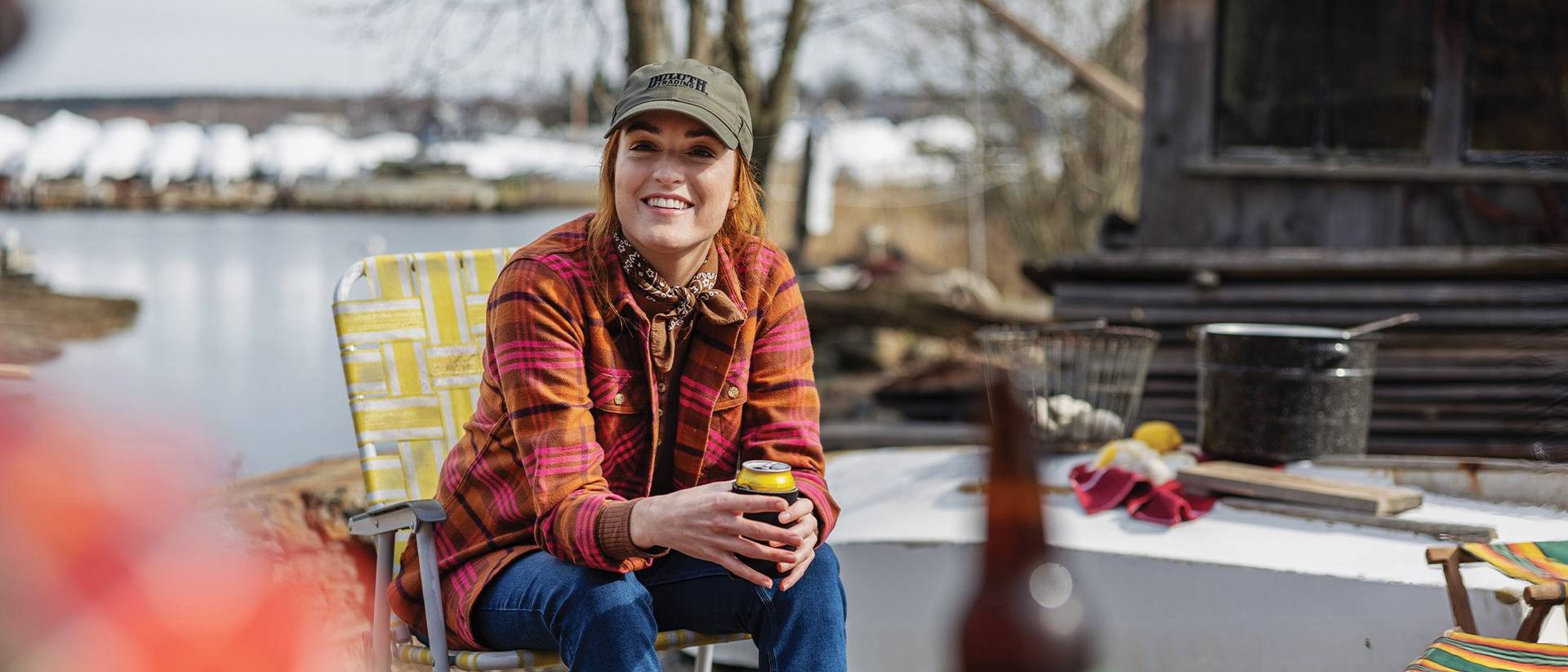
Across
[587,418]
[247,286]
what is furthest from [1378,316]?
[247,286]

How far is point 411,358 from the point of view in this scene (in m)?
2.88

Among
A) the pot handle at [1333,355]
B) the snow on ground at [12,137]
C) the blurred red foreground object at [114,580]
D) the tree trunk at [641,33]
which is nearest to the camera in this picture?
the blurred red foreground object at [114,580]

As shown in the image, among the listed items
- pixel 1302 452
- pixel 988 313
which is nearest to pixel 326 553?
pixel 1302 452

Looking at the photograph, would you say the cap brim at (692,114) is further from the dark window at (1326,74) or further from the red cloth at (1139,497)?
the dark window at (1326,74)

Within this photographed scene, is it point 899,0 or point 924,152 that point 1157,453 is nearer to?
point 899,0

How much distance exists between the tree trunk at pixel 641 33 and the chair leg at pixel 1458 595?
14.1ft

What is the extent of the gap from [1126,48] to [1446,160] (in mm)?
8297

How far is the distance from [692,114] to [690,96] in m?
0.05

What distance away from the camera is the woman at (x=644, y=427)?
207cm

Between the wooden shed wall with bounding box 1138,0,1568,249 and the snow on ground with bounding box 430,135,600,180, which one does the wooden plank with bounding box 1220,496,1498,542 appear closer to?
the wooden shed wall with bounding box 1138,0,1568,249

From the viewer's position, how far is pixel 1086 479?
3.95 metres

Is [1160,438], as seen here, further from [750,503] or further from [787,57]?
[787,57]

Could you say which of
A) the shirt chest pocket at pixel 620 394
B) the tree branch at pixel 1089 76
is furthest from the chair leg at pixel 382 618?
the tree branch at pixel 1089 76

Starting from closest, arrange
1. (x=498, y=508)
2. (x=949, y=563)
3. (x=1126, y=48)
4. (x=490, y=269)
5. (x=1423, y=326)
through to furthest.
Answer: (x=498, y=508) < (x=490, y=269) < (x=949, y=563) < (x=1423, y=326) < (x=1126, y=48)
